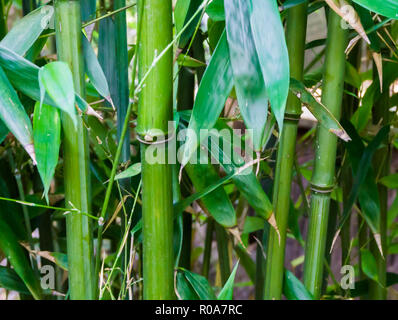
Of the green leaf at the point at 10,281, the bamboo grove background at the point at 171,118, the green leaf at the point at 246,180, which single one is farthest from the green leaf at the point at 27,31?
the green leaf at the point at 10,281

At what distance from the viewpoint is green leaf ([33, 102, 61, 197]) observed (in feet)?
1.47

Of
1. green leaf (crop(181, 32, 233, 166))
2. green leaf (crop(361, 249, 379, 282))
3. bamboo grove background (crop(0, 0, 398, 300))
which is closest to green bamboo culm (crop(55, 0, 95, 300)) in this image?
bamboo grove background (crop(0, 0, 398, 300))

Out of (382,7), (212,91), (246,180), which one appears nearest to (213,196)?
(246,180)

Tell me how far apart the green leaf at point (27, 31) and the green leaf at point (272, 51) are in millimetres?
214

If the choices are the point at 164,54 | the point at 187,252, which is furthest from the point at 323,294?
the point at 164,54

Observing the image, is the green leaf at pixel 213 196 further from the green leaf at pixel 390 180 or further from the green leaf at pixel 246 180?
the green leaf at pixel 390 180

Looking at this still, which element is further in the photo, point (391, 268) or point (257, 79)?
point (391, 268)

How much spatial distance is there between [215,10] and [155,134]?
0.16 metres

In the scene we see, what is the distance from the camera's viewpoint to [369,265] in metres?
0.79

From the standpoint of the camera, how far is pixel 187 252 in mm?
752
